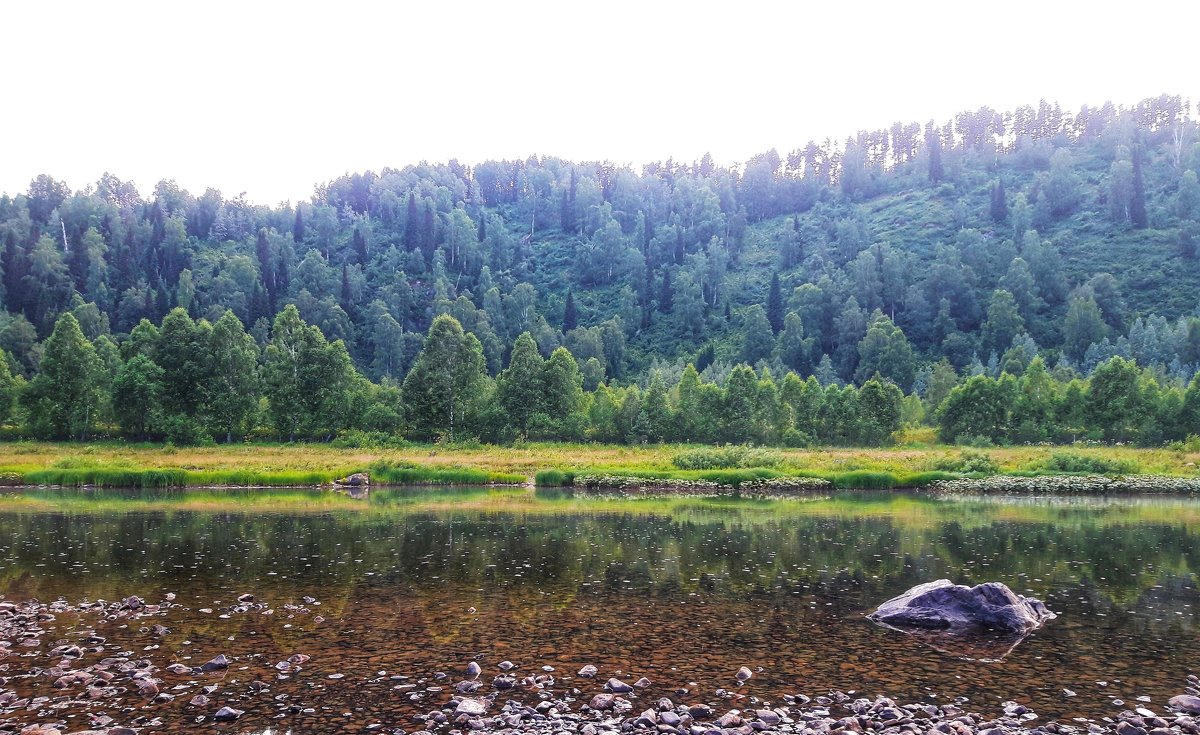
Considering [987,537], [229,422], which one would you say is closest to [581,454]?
[229,422]

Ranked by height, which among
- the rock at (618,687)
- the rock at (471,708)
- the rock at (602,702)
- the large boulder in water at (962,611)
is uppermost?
the rock at (471,708)

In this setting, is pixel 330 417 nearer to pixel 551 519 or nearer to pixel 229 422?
pixel 229 422

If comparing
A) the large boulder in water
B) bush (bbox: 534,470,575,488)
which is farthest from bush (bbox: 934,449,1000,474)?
the large boulder in water

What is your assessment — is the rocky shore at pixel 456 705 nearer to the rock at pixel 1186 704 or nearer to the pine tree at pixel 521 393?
the rock at pixel 1186 704

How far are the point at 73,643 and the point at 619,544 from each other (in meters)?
23.6

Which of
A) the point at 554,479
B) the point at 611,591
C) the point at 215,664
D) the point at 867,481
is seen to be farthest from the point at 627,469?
the point at 215,664

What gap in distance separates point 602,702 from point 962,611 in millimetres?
13419

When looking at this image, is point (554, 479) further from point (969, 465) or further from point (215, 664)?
point (215, 664)

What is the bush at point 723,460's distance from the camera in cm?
7738

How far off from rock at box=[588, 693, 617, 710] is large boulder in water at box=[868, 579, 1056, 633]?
11223 millimetres

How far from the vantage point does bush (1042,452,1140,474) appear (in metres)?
76.1

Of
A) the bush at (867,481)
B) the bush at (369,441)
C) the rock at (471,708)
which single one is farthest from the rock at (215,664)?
the bush at (369,441)

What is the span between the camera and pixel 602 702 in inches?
653

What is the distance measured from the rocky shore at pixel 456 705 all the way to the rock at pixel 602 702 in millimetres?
30
